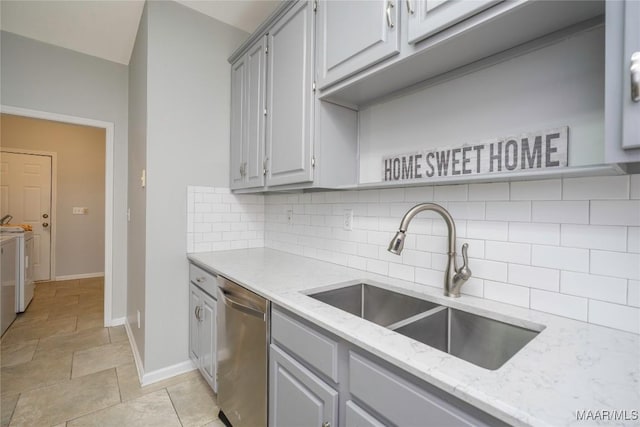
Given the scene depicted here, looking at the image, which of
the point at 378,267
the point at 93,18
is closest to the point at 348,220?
the point at 378,267

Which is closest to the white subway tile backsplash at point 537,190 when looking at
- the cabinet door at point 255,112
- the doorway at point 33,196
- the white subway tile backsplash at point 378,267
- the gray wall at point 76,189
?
the white subway tile backsplash at point 378,267

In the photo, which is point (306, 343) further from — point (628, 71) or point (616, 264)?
point (628, 71)

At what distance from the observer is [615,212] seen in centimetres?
88

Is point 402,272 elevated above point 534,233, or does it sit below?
below

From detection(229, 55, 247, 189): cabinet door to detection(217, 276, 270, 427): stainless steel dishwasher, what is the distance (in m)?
0.87

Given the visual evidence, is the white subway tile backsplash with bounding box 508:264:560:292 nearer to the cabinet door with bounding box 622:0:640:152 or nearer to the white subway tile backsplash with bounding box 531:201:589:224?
the white subway tile backsplash with bounding box 531:201:589:224

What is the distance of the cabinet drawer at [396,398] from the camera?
2.13 ft

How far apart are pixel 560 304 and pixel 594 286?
0.11m

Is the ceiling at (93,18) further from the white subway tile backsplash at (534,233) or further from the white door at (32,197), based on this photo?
the white door at (32,197)

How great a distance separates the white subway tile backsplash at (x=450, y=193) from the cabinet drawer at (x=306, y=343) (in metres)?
0.78

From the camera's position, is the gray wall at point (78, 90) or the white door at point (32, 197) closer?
the gray wall at point (78, 90)

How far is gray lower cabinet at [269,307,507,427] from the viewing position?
67 centimetres

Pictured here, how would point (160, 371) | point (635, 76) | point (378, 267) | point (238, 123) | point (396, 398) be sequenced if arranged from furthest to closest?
point (238, 123), point (160, 371), point (378, 267), point (396, 398), point (635, 76)

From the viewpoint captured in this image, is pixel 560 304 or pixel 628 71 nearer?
pixel 628 71
